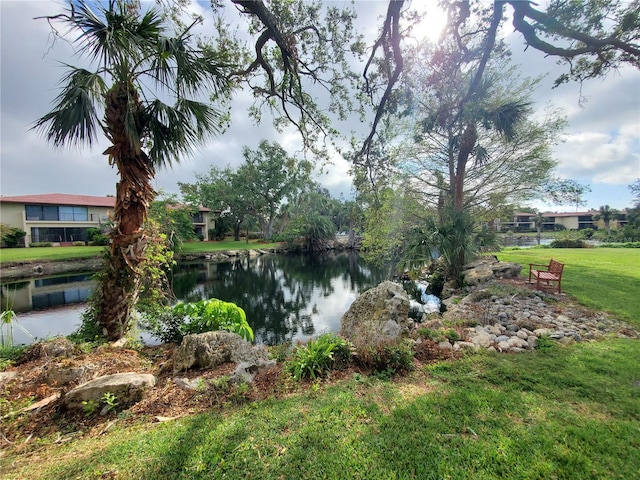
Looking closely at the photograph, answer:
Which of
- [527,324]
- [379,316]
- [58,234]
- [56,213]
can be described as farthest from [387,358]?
[56,213]

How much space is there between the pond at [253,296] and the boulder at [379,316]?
2426 mm

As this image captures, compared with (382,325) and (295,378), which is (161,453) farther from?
(382,325)

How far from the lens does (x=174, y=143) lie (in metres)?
4.60

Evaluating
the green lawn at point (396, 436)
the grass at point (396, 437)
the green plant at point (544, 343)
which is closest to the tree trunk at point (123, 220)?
the green lawn at point (396, 436)

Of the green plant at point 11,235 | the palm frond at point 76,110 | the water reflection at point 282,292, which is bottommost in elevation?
the water reflection at point 282,292

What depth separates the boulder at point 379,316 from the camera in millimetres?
4484

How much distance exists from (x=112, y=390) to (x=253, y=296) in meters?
9.54

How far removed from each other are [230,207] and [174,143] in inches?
1314

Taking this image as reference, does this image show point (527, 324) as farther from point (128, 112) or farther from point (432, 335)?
point (128, 112)

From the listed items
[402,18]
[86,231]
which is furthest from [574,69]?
[86,231]

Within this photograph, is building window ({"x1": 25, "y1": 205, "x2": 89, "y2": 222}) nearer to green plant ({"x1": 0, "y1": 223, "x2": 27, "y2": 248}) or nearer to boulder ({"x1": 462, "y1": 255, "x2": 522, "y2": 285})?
green plant ({"x1": 0, "y1": 223, "x2": 27, "y2": 248})

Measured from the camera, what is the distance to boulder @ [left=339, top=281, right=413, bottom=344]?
14.7 ft

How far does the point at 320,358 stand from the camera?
3.37m

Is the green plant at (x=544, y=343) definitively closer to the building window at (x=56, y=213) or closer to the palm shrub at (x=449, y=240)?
the palm shrub at (x=449, y=240)
